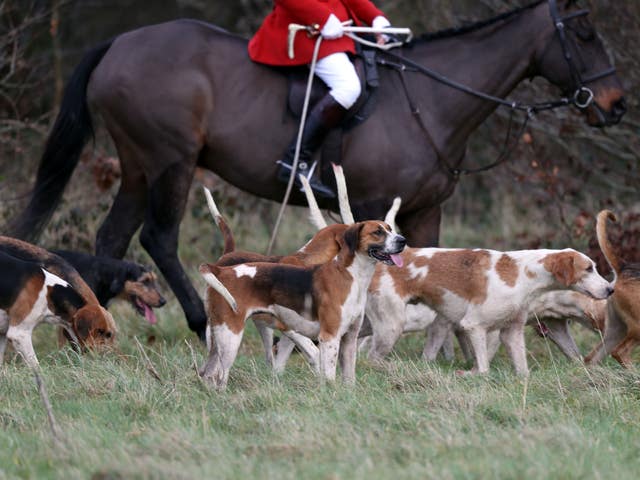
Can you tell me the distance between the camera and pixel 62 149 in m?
8.17

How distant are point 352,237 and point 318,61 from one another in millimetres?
1735

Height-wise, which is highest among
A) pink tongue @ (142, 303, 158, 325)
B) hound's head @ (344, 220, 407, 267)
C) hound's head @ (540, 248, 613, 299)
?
hound's head @ (344, 220, 407, 267)

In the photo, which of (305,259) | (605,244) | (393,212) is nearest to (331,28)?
(393,212)

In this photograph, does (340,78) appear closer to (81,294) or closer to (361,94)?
(361,94)

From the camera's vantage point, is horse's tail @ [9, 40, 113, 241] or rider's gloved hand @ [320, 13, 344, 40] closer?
rider's gloved hand @ [320, 13, 344, 40]

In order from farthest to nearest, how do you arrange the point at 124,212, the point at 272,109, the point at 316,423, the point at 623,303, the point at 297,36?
1. the point at 124,212
2. the point at 272,109
3. the point at 297,36
4. the point at 623,303
5. the point at 316,423

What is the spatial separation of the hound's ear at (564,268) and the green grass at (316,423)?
20.4 inches

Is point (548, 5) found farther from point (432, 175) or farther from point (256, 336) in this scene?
point (256, 336)

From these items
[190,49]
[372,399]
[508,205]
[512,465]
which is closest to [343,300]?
[372,399]

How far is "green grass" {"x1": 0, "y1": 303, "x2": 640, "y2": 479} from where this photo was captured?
178 inches

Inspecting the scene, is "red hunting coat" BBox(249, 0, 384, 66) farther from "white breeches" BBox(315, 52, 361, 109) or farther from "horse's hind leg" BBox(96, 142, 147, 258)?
"horse's hind leg" BBox(96, 142, 147, 258)

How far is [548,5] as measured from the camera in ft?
25.6

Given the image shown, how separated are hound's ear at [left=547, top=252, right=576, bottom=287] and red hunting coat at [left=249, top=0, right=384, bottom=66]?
1962mm

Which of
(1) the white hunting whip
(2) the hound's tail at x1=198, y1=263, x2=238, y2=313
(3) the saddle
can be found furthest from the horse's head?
(2) the hound's tail at x1=198, y1=263, x2=238, y2=313
